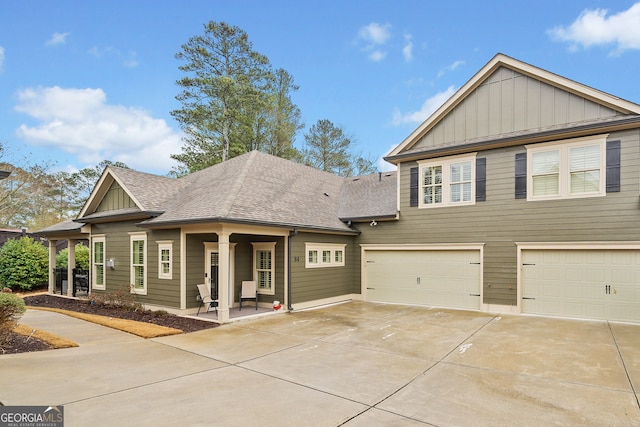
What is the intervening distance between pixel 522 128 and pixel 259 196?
8222 mm

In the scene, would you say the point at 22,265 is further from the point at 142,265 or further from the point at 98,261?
the point at 142,265

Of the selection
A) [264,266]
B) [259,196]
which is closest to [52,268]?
[264,266]

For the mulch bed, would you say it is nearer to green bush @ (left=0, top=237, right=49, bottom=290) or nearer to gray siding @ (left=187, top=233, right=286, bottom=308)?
gray siding @ (left=187, top=233, right=286, bottom=308)

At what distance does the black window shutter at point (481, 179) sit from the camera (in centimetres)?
1101

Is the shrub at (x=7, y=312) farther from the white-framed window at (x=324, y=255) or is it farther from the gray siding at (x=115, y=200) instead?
the white-framed window at (x=324, y=255)

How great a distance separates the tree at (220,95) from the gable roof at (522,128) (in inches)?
516

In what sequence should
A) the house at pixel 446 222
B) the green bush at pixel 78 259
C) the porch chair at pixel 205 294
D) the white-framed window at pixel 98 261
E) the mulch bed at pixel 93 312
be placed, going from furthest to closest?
the green bush at pixel 78 259, the white-framed window at pixel 98 261, the porch chair at pixel 205 294, the house at pixel 446 222, the mulch bed at pixel 93 312

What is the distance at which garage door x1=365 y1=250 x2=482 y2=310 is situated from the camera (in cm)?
1126

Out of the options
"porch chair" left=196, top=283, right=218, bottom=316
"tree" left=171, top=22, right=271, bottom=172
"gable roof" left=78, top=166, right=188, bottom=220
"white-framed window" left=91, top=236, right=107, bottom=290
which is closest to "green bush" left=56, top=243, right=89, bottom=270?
"white-framed window" left=91, top=236, right=107, bottom=290

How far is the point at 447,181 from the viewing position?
11.7 m

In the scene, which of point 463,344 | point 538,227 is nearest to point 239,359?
point 463,344

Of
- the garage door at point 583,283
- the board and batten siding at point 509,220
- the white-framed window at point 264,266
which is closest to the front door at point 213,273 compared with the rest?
the white-framed window at point 264,266

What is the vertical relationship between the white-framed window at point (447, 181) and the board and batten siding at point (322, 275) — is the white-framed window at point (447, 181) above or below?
above

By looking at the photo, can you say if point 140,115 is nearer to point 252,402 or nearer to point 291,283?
point 291,283
